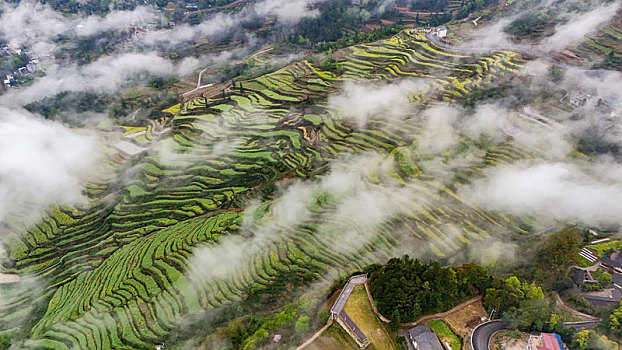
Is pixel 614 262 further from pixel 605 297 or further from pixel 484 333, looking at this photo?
pixel 484 333

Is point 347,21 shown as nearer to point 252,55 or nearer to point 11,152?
point 252,55

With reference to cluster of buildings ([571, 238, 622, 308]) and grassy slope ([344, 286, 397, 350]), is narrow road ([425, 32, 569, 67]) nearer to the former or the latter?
cluster of buildings ([571, 238, 622, 308])

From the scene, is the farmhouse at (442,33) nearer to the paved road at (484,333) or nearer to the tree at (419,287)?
the tree at (419,287)

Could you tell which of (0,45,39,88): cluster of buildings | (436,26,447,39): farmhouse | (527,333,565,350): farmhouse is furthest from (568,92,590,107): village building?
(0,45,39,88): cluster of buildings

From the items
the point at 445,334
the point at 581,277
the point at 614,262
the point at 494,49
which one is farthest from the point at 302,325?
the point at 494,49

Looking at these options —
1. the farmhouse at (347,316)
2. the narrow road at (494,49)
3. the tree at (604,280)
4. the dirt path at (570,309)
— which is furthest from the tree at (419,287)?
the narrow road at (494,49)

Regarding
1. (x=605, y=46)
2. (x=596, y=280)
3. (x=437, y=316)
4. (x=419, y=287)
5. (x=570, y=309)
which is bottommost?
(x=596, y=280)
